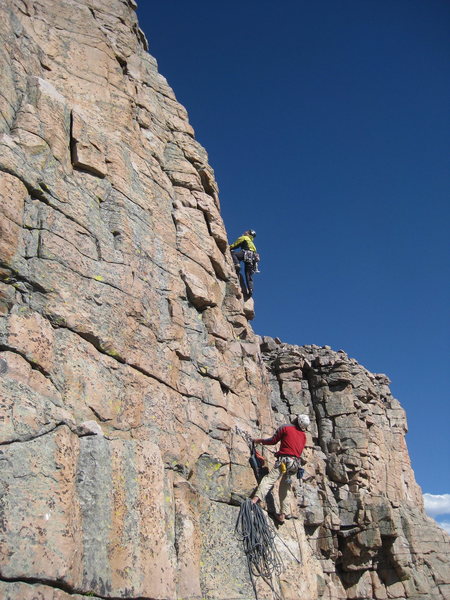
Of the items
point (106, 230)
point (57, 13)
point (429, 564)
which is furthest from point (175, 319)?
point (429, 564)

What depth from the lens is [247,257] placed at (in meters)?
15.4

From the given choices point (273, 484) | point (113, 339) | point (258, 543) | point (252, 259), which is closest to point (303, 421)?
point (273, 484)

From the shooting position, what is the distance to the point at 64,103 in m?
9.66

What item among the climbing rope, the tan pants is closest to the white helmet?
the tan pants

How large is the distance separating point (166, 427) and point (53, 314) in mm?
2391

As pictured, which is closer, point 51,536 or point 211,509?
point 51,536

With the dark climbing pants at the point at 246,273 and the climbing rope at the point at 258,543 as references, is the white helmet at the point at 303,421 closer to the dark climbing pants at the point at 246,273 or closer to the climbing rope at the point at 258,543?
the climbing rope at the point at 258,543

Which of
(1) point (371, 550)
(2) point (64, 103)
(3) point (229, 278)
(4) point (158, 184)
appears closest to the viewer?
(2) point (64, 103)

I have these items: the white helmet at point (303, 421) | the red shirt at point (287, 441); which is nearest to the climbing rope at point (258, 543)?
the red shirt at point (287, 441)

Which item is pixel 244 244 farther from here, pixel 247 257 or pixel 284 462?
pixel 284 462

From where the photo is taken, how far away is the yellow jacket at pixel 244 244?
15891 millimetres

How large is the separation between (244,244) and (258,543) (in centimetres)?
858

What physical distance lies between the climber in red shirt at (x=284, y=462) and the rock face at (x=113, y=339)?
263mm

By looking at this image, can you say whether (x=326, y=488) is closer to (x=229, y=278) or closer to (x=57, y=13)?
(x=229, y=278)
